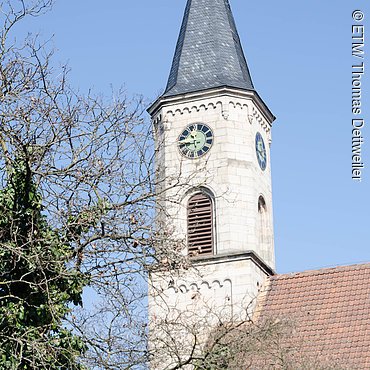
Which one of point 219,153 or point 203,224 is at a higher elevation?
point 219,153

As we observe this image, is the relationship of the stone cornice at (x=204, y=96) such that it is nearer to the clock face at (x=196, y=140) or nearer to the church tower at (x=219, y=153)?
the church tower at (x=219, y=153)

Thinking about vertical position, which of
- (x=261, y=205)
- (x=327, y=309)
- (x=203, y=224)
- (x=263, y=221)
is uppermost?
(x=261, y=205)

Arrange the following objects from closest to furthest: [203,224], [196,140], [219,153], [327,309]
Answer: [327,309], [203,224], [219,153], [196,140]

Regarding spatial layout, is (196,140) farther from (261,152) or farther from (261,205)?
(261,205)

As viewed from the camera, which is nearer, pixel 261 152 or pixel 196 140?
pixel 196 140

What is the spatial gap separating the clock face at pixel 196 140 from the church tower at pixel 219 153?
0.02 meters

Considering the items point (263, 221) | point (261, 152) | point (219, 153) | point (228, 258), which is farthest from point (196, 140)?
point (228, 258)

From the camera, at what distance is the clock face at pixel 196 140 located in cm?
2472

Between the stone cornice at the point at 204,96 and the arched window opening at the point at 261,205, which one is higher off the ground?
the stone cornice at the point at 204,96

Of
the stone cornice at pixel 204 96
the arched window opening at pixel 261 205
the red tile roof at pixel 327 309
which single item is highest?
the stone cornice at pixel 204 96

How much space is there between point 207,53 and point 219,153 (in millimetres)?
3172

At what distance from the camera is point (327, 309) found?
2258 centimetres

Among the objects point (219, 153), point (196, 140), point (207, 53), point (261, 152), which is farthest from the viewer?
point (207, 53)

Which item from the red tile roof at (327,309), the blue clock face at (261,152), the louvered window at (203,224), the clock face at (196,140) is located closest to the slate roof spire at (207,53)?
the clock face at (196,140)
